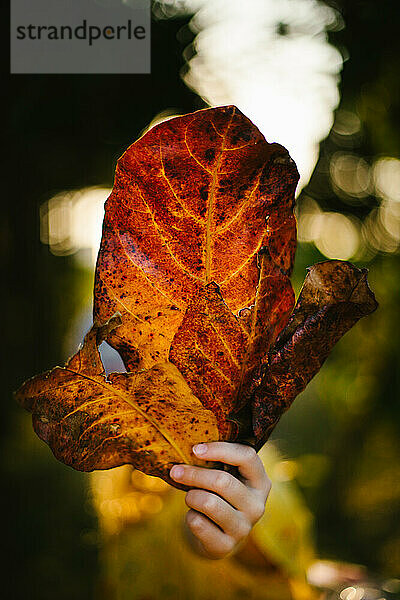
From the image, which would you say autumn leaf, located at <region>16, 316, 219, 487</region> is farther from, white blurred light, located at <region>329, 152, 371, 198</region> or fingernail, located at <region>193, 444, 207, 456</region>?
white blurred light, located at <region>329, 152, 371, 198</region>

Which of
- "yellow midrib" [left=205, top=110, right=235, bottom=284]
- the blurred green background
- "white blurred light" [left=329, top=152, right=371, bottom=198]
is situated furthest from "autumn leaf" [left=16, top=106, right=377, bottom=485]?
"white blurred light" [left=329, top=152, right=371, bottom=198]

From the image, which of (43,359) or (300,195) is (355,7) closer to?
(300,195)

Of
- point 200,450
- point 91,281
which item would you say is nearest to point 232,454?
point 200,450

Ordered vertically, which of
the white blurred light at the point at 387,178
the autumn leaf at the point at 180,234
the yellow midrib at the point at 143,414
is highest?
the white blurred light at the point at 387,178

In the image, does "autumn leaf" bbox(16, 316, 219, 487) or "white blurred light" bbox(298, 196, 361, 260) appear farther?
"white blurred light" bbox(298, 196, 361, 260)

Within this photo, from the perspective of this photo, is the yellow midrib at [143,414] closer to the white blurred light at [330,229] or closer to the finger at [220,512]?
the finger at [220,512]

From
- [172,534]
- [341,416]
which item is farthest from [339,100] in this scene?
[172,534]

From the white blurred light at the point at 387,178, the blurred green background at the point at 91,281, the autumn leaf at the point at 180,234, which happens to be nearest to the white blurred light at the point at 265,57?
the blurred green background at the point at 91,281
